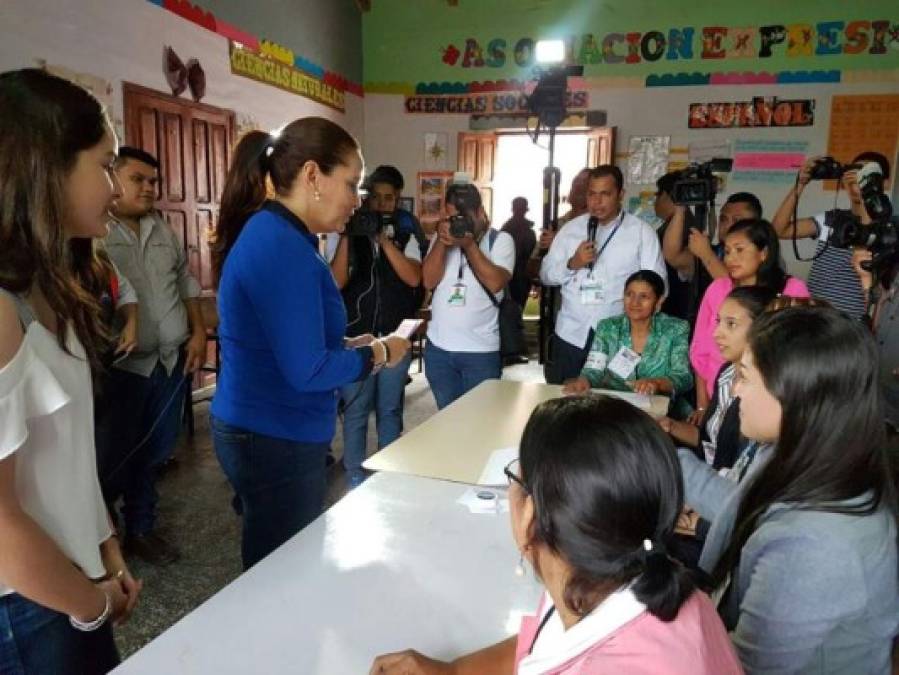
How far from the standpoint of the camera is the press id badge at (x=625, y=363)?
2428mm

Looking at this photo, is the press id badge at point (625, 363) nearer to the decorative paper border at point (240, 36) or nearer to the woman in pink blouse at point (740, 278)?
the woman in pink blouse at point (740, 278)

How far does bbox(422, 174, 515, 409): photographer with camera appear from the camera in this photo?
8.21 feet

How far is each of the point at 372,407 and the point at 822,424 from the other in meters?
1.98

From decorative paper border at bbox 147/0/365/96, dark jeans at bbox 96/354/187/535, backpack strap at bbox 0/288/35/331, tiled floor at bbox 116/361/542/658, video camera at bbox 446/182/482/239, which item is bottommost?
tiled floor at bbox 116/361/542/658

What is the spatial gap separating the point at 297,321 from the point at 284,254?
12cm

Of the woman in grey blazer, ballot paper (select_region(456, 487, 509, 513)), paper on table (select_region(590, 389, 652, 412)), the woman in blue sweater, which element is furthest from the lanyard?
paper on table (select_region(590, 389, 652, 412))

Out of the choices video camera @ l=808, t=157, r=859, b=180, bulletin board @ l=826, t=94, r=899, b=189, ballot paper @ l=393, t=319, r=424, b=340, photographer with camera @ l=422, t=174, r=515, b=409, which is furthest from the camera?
bulletin board @ l=826, t=94, r=899, b=189

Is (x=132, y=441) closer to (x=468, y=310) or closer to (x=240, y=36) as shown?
(x=468, y=310)

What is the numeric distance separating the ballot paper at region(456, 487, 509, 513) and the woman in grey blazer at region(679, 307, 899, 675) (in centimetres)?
45

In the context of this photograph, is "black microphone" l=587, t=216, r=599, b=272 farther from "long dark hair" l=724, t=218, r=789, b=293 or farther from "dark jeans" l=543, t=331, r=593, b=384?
"long dark hair" l=724, t=218, r=789, b=293

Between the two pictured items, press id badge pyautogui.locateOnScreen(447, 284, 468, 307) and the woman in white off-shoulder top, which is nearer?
the woman in white off-shoulder top

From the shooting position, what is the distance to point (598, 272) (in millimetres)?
2670

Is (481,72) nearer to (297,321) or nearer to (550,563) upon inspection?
(297,321)

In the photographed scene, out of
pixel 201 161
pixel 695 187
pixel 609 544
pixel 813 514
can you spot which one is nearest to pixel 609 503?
pixel 609 544
